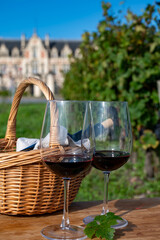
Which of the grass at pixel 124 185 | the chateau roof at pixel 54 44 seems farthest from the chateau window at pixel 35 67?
the grass at pixel 124 185

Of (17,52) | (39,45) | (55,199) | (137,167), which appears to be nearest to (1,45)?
(17,52)

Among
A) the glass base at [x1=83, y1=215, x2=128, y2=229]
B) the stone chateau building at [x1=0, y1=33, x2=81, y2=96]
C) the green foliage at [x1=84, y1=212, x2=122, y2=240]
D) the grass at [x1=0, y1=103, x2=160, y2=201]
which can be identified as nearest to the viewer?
the green foliage at [x1=84, y1=212, x2=122, y2=240]

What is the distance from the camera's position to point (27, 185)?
43.8 inches

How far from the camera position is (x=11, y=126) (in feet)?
4.59

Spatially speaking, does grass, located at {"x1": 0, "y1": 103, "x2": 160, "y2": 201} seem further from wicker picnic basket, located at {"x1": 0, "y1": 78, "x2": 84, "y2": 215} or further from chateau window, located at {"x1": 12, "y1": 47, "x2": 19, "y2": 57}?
chateau window, located at {"x1": 12, "y1": 47, "x2": 19, "y2": 57}

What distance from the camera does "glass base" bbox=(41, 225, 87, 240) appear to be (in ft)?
3.13

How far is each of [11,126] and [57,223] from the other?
19.5 inches

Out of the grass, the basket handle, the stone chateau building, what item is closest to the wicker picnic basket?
the basket handle

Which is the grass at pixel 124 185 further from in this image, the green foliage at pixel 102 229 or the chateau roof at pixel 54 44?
the chateau roof at pixel 54 44

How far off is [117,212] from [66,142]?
1.37ft


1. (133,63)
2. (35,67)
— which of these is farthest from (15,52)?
(133,63)

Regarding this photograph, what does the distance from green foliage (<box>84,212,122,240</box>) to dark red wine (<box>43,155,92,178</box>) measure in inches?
6.5

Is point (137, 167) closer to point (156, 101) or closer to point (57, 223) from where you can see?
point (156, 101)

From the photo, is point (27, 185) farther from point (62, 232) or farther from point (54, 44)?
point (54, 44)
